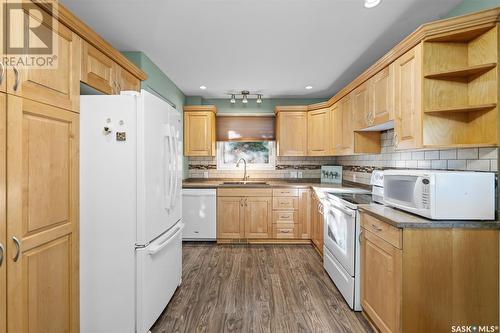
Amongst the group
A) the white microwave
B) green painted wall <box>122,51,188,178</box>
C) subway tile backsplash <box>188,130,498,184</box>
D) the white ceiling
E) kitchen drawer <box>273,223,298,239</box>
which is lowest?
kitchen drawer <box>273,223,298,239</box>

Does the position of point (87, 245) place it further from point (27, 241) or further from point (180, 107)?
point (180, 107)

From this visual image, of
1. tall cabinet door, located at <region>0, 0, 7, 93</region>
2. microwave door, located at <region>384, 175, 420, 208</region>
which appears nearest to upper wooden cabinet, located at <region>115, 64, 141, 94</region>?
tall cabinet door, located at <region>0, 0, 7, 93</region>

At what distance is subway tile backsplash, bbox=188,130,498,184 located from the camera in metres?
1.72

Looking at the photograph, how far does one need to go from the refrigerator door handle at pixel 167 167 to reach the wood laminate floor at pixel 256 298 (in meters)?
0.99

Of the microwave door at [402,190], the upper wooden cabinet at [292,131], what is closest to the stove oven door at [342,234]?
the microwave door at [402,190]

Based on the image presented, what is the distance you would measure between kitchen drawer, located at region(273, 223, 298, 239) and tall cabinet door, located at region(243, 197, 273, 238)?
116 millimetres

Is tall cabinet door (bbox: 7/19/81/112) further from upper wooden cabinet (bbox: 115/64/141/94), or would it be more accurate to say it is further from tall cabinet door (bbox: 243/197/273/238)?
tall cabinet door (bbox: 243/197/273/238)

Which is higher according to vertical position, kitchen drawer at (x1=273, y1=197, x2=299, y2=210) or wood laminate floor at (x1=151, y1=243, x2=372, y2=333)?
kitchen drawer at (x1=273, y1=197, x2=299, y2=210)

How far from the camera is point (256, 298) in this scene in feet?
7.73

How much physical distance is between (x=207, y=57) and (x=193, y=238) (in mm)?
2693

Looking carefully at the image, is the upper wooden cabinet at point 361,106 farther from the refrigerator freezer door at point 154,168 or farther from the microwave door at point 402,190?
the refrigerator freezer door at point 154,168

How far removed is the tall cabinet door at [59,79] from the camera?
47.1 inches

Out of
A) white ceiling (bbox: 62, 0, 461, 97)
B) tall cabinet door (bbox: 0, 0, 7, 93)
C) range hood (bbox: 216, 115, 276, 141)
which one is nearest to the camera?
tall cabinet door (bbox: 0, 0, 7, 93)

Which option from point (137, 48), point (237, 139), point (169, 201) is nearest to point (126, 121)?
point (169, 201)
